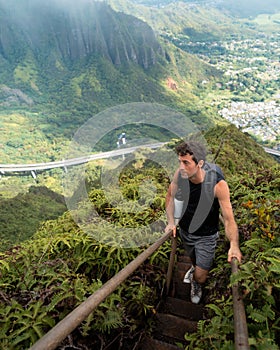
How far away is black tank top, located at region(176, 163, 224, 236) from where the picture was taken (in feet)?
9.34

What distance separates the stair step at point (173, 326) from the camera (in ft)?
8.88

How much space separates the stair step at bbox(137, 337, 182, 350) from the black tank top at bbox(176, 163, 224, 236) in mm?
1119

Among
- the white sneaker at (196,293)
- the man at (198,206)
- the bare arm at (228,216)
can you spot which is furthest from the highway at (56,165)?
the bare arm at (228,216)

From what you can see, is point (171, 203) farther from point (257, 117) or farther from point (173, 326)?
point (257, 117)

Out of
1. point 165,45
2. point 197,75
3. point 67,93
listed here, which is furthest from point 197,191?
point 165,45

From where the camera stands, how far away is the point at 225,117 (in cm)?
8025

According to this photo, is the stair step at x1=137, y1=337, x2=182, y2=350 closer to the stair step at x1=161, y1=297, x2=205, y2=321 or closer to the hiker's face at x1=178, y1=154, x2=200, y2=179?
the stair step at x1=161, y1=297, x2=205, y2=321

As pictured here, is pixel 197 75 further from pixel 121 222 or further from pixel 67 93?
pixel 121 222

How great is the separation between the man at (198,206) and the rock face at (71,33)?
125319mm

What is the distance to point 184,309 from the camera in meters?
3.07

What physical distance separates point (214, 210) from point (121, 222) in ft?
5.13

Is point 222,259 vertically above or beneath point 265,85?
above

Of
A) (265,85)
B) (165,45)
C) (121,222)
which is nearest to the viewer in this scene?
(121,222)

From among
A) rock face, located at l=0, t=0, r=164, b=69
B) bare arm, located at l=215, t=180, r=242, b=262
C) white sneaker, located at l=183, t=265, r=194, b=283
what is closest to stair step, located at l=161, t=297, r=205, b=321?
white sneaker, located at l=183, t=265, r=194, b=283
